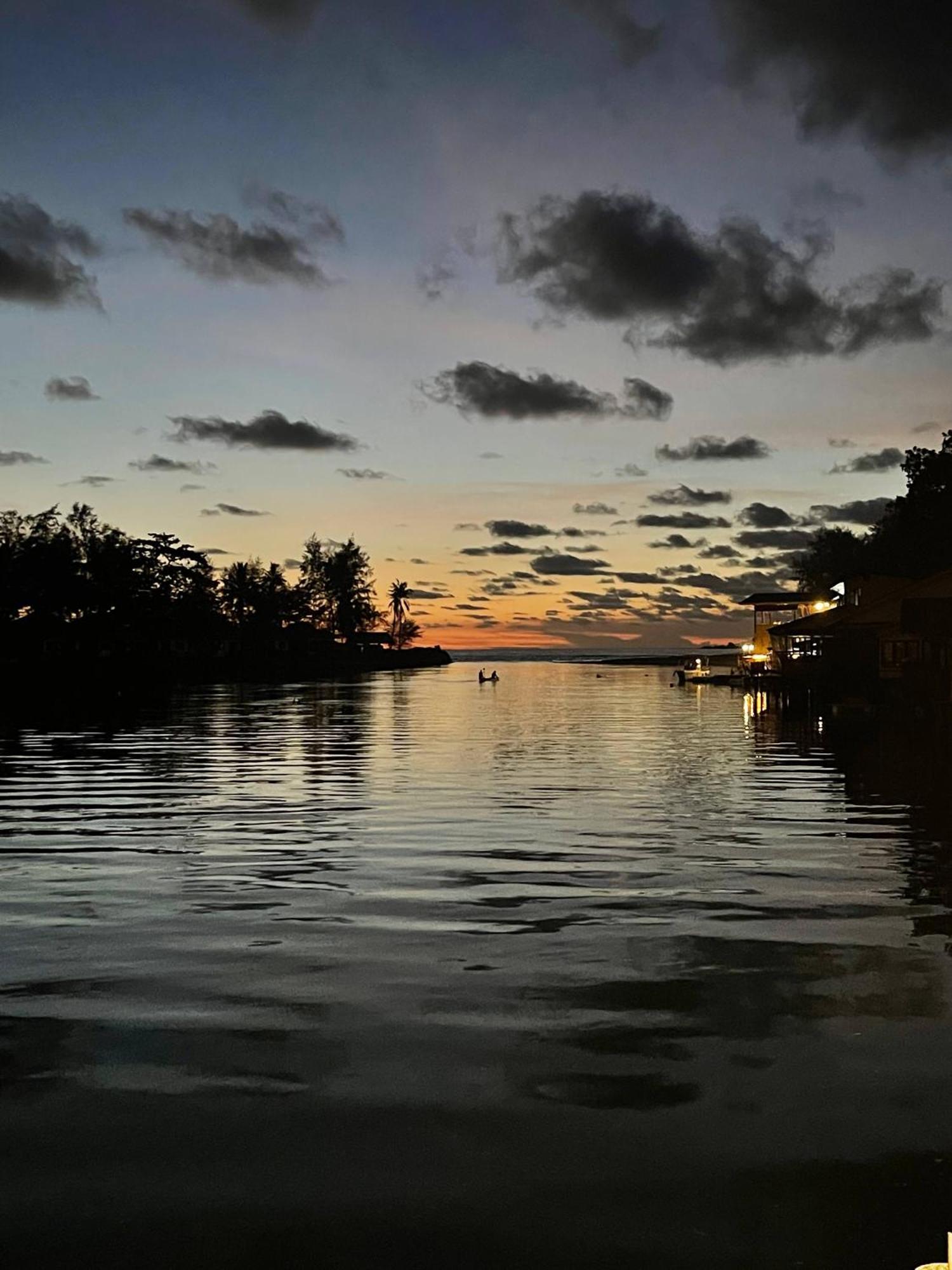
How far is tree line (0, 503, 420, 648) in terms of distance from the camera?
93062mm

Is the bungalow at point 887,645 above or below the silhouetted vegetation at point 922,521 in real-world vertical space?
below

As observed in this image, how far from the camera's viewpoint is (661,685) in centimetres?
10825

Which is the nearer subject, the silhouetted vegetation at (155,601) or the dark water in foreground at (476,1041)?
the dark water in foreground at (476,1041)

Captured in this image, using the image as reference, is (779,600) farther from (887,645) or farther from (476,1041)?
(476,1041)

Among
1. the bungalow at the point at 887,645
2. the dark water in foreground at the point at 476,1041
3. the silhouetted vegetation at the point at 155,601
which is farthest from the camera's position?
the silhouetted vegetation at the point at 155,601

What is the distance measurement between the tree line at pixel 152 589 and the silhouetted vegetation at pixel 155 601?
12 cm

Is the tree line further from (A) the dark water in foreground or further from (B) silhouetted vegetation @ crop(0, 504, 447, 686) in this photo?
(A) the dark water in foreground

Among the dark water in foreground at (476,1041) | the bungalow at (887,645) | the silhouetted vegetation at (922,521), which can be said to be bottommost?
the dark water in foreground at (476,1041)

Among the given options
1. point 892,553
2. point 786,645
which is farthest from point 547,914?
point 892,553

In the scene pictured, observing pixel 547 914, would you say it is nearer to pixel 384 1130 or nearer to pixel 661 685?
pixel 384 1130

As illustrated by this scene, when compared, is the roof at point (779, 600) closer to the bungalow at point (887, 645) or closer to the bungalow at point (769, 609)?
the bungalow at point (769, 609)

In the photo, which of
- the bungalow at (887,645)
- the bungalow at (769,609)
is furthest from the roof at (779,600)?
the bungalow at (887,645)

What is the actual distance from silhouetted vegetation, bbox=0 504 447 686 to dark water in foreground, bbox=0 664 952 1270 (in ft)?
257

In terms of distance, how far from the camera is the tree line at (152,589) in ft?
305
